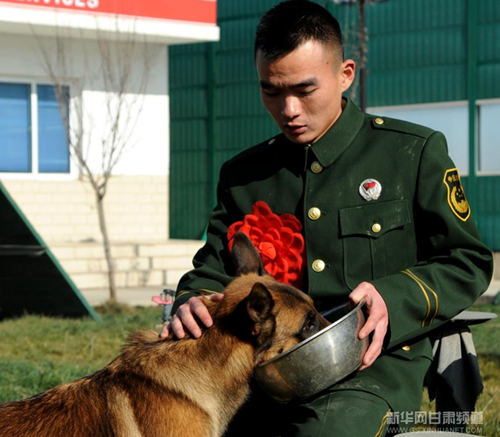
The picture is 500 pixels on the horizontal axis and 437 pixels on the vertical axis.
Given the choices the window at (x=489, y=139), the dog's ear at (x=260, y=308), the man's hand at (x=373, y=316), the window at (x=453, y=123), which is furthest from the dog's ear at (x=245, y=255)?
the window at (x=489, y=139)

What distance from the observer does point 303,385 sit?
3189mm

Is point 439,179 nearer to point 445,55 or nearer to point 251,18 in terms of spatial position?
point 445,55

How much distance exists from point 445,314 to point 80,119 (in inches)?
521

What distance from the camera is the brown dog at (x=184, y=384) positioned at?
3.30 meters

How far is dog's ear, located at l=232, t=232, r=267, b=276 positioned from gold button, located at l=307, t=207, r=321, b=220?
0.30 m

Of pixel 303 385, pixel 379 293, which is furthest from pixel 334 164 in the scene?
pixel 303 385

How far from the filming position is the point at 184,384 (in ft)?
11.1

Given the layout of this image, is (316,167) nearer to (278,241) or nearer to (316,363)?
(278,241)

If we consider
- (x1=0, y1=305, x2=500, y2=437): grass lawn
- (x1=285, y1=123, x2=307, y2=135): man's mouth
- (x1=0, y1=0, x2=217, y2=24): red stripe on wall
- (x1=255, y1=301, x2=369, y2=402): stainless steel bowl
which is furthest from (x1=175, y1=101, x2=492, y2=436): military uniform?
(x1=0, y1=0, x2=217, y2=24): red stripe on wall

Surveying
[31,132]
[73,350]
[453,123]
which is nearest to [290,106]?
[73,350]

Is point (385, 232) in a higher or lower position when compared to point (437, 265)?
higher

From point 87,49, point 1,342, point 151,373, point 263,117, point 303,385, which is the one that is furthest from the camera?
point 263,117

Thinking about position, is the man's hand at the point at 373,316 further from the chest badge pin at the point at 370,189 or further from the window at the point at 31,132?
the window at the point at 31,132

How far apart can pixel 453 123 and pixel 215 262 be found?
15.9 meters
